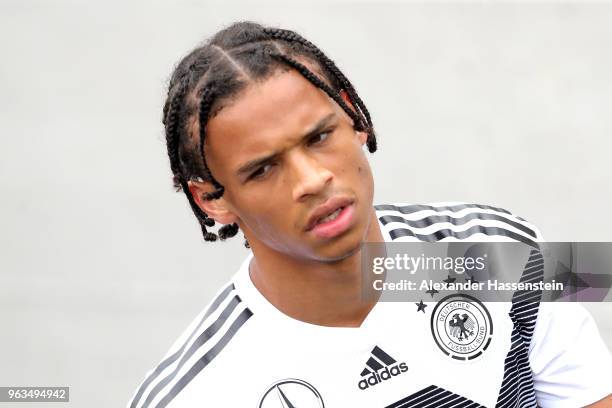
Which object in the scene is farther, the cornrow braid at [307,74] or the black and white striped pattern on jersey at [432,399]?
the black and white striped pattern on jersey at [432,399]

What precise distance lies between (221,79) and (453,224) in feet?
2.61

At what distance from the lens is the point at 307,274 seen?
276cm

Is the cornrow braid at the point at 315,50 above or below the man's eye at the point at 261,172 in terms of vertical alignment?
above

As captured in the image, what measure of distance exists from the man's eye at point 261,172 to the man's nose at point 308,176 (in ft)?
0.25

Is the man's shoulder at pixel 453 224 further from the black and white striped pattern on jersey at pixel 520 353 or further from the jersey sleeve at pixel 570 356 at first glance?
the jersey sleeve at pixel 570 356

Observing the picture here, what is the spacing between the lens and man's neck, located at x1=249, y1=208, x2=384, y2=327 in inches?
108

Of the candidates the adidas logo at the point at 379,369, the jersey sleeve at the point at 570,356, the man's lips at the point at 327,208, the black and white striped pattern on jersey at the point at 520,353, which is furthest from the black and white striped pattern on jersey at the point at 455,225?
the man's lips at the point at 327,208

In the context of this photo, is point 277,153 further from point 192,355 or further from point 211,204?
point 192,355

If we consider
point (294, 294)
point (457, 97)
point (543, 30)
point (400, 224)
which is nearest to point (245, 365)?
point (294, 294)

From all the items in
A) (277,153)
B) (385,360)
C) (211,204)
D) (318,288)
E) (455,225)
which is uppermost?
(277,153)

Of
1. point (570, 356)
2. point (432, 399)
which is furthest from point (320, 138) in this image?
point (570, 356)

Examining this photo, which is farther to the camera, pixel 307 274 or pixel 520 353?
pixel 520 353

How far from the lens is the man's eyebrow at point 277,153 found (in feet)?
8.30

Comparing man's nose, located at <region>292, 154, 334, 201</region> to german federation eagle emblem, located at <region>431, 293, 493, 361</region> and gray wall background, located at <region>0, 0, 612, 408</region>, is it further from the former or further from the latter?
gray wall background, located at <region>0, 0, 612, 408</region>
